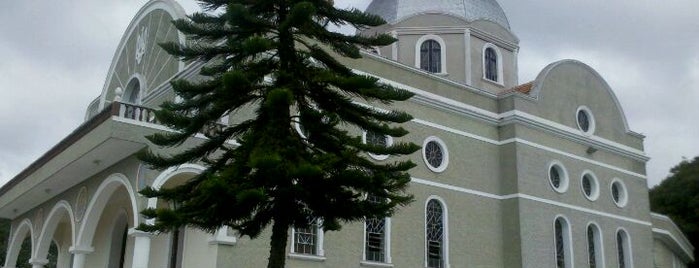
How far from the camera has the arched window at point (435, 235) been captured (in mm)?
17172

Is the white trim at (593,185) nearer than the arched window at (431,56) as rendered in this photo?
Yes

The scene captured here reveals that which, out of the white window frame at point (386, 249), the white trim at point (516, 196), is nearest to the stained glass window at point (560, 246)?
the white trim at point (516, 196)

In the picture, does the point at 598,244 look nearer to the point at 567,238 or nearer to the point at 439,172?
the point at 567,238

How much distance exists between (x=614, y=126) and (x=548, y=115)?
3277mm

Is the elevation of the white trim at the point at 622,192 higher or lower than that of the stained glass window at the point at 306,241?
higher

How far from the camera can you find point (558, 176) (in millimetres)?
20016

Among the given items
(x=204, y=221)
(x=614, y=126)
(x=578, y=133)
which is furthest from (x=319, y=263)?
(x=614, y=126)

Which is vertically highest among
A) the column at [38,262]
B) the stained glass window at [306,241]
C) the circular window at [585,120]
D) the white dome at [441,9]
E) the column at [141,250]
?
the white dome at [441,9]

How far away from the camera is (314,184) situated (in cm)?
873

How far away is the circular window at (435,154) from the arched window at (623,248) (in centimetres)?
678

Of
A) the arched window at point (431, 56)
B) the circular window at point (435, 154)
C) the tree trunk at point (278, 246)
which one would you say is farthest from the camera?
the arched window at point (431, 56)

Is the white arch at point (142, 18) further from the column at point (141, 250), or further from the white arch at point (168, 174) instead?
the column at point (141, 250)

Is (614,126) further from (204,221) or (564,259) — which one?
(204,221)

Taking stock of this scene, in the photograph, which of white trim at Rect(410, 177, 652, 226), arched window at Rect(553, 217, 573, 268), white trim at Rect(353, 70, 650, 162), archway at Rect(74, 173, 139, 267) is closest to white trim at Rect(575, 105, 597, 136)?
white trim at Rect(353, 70, 650, 162)
